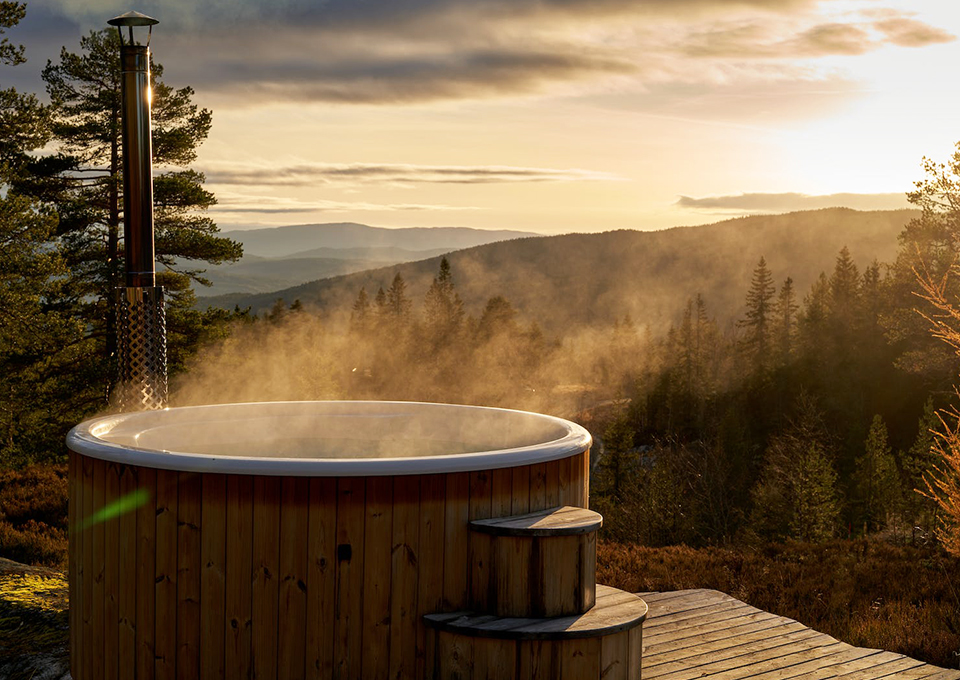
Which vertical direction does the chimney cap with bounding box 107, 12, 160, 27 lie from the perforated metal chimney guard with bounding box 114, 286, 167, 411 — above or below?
above

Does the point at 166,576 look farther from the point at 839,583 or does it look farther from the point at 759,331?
the point at 759,331

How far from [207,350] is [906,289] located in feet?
56.6

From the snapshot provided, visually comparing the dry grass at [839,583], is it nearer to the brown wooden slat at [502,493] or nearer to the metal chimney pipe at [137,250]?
the brown wooden slat at [502,493]

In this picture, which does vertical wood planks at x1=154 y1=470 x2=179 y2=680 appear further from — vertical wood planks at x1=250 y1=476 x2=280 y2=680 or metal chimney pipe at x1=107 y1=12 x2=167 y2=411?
metal chimney pipe at x1=107 y1=12 x2=167 y2=411

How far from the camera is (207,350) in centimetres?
1596

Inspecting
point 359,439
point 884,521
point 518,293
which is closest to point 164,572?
point 359,439

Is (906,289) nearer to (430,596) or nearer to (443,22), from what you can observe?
(443,22)

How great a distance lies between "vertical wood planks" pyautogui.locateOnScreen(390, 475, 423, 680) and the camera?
3191 mm

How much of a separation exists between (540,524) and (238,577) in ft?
3.88

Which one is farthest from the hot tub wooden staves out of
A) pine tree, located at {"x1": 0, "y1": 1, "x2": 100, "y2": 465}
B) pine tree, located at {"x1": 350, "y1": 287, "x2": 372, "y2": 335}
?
pine tree, located at {"x1": 350, "y1": 287, "x2": 372, "y2": 335}

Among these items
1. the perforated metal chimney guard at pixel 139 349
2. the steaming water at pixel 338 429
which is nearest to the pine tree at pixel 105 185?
the perforated metal chimney guard at pixel 139 349

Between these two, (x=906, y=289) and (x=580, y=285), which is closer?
(x=906, y=289)

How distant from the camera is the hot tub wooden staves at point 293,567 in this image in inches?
124

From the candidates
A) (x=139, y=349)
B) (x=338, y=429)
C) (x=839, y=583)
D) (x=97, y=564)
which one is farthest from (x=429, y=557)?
(x=839, y=583)
